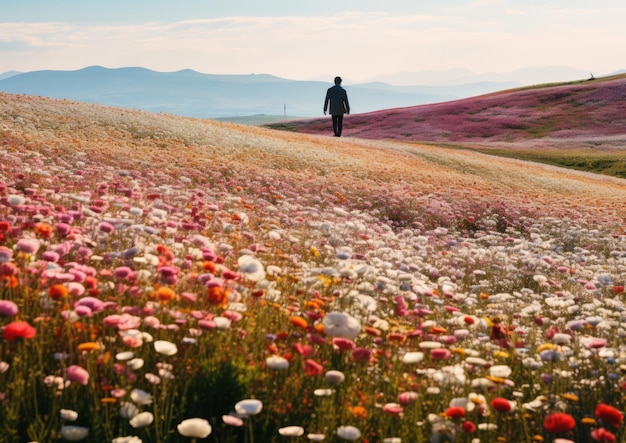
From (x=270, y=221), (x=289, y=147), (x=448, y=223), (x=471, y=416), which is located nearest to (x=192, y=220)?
(x=270, y=221)

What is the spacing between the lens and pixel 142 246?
21.0 feet

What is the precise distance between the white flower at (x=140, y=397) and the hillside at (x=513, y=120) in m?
57.6

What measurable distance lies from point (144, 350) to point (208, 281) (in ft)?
2.67

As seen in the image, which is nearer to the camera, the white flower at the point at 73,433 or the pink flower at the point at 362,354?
the white flower at the point at 73,433

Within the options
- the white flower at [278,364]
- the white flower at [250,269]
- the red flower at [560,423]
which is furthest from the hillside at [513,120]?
the white flower at [278,364]

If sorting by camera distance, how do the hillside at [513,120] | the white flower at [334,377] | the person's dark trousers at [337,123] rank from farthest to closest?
the hillside at [513,120] < the person's dark trousers at [337,123] < the white flower at [334,377]

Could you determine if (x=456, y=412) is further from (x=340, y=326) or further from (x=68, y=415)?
(x=68, y=415)

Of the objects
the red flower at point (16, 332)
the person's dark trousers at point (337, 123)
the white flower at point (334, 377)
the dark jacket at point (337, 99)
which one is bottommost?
the white flower at point (334, 377)

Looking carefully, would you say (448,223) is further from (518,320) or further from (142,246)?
(142,246)

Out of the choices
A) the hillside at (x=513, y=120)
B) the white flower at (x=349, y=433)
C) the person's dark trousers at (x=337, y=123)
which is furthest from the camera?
the hillside at (x=513, y=120)

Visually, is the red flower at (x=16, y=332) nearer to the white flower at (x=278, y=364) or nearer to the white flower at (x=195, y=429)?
the white flower at (x=195, y=429)

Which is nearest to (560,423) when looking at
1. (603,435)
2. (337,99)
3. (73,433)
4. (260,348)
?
(603,435)

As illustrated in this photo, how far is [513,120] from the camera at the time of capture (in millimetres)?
65562

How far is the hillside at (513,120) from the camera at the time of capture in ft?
197
